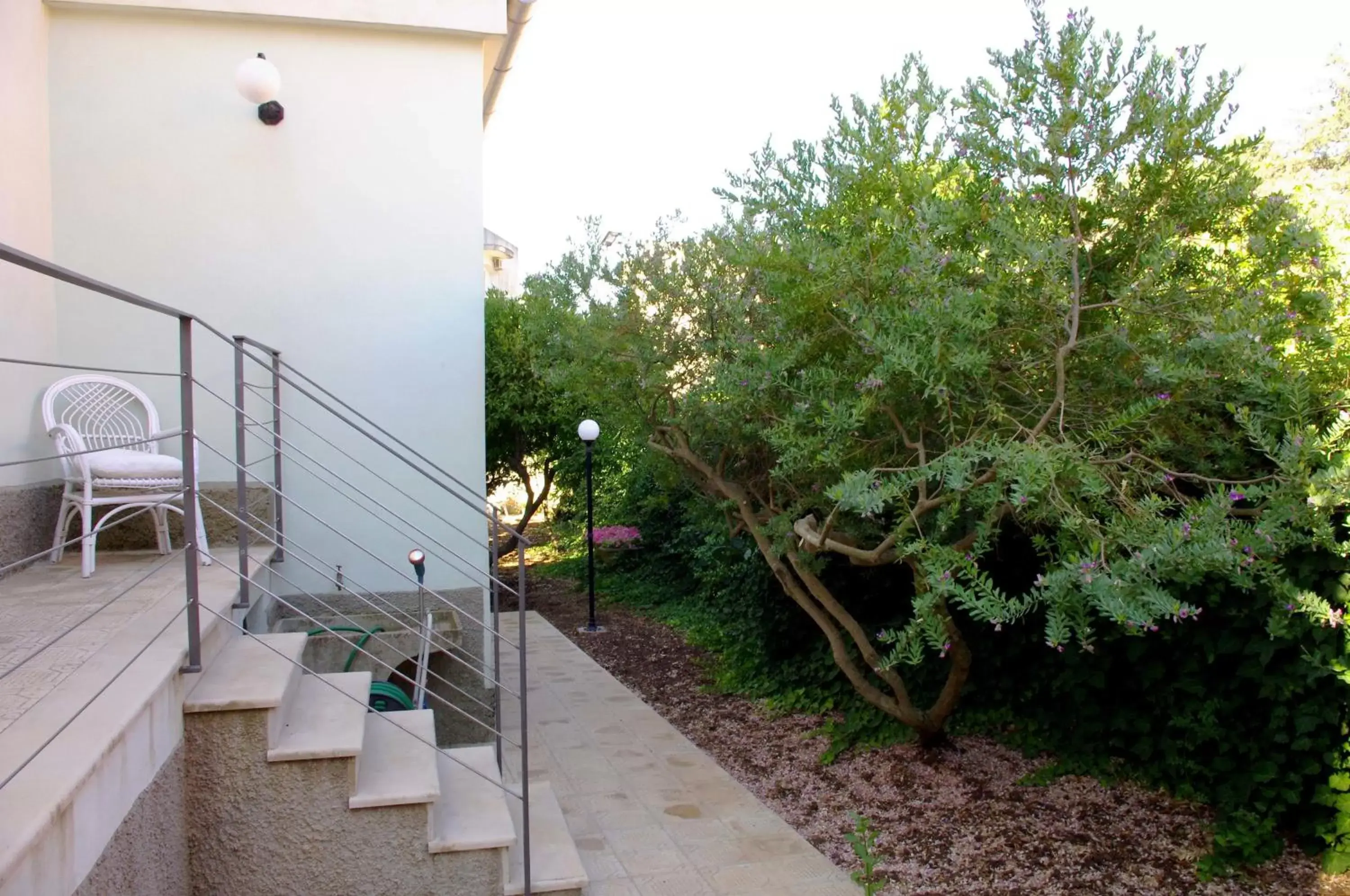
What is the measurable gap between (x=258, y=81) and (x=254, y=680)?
Result: 3566mm

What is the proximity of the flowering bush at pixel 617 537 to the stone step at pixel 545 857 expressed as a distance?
752 centimetres

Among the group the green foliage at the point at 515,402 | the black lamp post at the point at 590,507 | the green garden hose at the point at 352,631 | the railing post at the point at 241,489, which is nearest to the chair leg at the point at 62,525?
the railing post at the point at 241,489

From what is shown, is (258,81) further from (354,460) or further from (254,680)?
(254,680)

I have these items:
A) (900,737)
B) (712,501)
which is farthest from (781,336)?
(900,737)

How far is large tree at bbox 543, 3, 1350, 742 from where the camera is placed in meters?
2.93

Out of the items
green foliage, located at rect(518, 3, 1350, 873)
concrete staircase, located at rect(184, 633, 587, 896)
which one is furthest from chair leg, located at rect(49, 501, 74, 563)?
green foliage, located at rect(518, 3, 1350, 873)

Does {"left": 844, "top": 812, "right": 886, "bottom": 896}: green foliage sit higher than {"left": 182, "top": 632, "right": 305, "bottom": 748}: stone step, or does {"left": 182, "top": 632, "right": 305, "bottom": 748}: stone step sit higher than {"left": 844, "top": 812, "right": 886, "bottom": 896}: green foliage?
{"left": 182, "top": 632, "right": 305, "bottom": 748}: stone step

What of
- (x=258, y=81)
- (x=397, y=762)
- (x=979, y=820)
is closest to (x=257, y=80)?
(x=258, y=81)

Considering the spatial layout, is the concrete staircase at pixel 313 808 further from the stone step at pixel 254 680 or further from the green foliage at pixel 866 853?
the green foliage at pixel 866 853

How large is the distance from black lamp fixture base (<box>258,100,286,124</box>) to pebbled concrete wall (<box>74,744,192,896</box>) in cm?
A: 383

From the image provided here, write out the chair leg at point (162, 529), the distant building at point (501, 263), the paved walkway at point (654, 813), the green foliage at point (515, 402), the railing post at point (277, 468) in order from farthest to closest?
the distant building at point (501, 263) → the green foliage at point (515, 402) → the railing post at point (277, 468) → the chair leg at point (162, 529) → the paved walkway at point (654, 813)

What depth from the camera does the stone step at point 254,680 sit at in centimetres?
271

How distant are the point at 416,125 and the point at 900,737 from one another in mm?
4597

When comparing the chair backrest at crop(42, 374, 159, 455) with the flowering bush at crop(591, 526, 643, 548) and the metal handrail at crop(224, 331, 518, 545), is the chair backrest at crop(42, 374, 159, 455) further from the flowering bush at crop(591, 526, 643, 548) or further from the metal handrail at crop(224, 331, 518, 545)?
the flowering bush at crop(591, 526, 643, 548)
